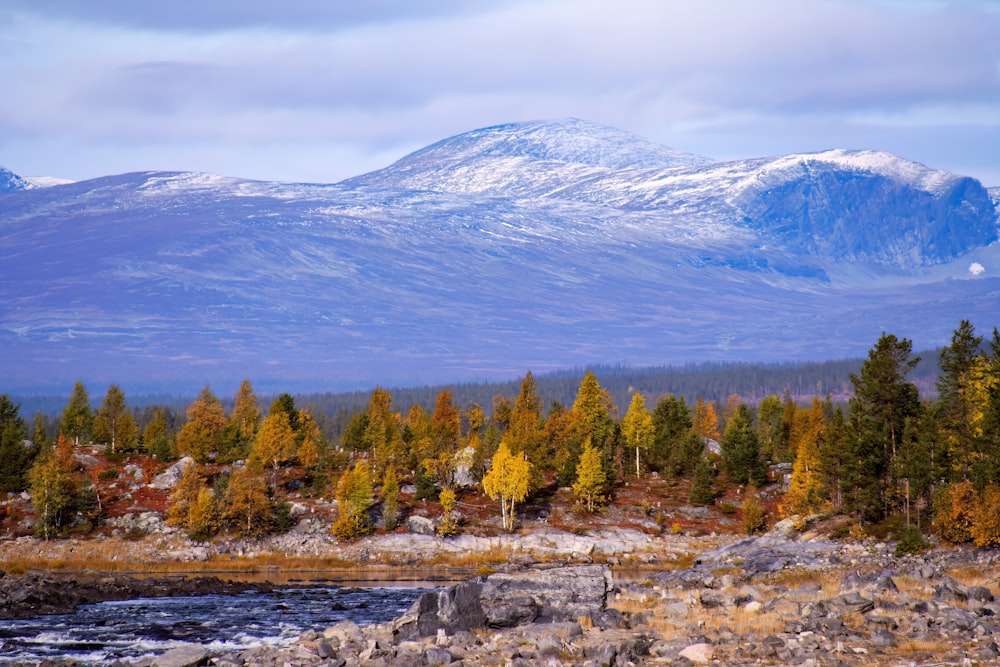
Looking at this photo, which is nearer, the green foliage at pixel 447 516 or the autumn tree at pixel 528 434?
the green foliage at pixel 447 516

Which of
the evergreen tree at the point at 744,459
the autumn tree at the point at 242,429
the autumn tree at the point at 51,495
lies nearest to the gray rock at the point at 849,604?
the autumn tree at the point at 51,495

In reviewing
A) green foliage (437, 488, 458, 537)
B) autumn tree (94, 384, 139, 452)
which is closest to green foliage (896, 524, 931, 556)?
green foliage (437, 488, 458, 537)

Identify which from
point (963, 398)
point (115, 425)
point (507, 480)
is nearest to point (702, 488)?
point (507, 480)

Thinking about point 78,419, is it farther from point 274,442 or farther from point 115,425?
point 274,442

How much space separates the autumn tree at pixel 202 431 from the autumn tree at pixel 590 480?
47.3 m

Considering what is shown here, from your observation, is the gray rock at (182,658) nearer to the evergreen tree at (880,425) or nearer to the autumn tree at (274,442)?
the evergreen tree at (880,425)

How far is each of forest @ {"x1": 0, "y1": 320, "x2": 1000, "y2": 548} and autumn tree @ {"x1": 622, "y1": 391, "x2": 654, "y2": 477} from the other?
0.27m

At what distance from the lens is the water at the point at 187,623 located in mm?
49969

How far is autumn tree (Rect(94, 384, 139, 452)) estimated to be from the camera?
145375 mm

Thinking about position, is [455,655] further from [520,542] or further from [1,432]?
[1,432]

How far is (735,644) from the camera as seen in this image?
36188 millimetres

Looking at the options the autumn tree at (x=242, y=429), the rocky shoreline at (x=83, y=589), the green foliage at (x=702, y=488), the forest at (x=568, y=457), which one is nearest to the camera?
the rocky shoreline at (x=83, y=589)

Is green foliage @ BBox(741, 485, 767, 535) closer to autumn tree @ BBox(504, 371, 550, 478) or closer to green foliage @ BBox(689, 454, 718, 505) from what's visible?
green foliage @ BBox(689, 454, 718, 505)

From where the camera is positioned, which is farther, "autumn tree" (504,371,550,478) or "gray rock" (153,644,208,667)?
"autumn tree" (504,371,550,478)
